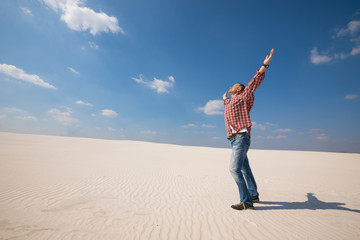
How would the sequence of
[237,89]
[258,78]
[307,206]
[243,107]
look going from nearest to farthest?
[258,78]
[243,107]
[237,89]
[307,206]

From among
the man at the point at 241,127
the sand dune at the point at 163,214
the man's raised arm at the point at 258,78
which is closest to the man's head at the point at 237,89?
the man at the point at 241,127

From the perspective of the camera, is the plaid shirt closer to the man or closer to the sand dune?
the man

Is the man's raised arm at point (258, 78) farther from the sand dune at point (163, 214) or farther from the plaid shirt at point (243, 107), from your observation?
the sand dune at point (163, 214)

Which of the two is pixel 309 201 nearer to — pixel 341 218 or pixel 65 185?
pixel 341 218

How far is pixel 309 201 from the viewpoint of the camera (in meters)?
4.01

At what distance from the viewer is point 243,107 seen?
3039 mm

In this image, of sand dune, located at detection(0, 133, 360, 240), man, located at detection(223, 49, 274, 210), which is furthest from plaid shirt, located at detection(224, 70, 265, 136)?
sand dune, located at detection(0, 133, 360, 240)

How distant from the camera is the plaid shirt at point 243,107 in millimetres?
2932

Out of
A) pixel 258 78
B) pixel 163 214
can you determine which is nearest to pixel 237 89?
pixel 258 78

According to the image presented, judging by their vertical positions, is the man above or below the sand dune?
above

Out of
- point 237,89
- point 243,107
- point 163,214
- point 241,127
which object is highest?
point 237,89

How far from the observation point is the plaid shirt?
2.93 meters

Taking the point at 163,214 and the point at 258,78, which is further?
the point at 163,214

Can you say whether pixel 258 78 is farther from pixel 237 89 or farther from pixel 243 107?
pixel 243 107
